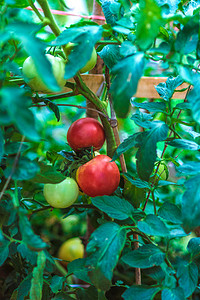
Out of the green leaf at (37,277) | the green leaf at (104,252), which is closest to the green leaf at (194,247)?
the green leaf at (104,252)

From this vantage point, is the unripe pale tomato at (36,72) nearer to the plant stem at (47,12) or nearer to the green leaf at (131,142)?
the plant stem at (47,12)

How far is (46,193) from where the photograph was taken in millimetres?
626

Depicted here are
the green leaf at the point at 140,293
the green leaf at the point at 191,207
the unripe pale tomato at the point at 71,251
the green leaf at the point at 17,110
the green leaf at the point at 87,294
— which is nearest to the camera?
the green leaf at the point at 17,110

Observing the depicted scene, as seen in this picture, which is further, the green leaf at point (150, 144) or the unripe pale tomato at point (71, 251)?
the unripe pale tomato at point (71, 251)

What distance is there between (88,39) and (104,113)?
0.29 meters

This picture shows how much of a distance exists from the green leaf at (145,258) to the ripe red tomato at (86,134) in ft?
0.85

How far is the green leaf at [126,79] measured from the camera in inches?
13.3

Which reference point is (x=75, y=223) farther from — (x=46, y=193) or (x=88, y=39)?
(x=88, y=39)

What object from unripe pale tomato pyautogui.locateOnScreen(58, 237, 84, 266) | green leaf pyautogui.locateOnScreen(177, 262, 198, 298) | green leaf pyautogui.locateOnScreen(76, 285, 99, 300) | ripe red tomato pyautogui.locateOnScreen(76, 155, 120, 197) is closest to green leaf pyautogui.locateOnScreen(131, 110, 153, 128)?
ripe red tomato pyautogui.locateOnScreen(76, 155, 120, 197)

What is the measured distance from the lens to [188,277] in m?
0.46

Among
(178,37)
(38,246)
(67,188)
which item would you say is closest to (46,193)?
(67,188)

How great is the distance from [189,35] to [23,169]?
0.25 m

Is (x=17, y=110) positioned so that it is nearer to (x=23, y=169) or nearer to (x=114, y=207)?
(x=23, y=169)

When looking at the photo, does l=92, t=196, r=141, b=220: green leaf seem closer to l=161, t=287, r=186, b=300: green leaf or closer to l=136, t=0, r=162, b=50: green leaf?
l=161, t=287, r=186, b=300: green leaf
